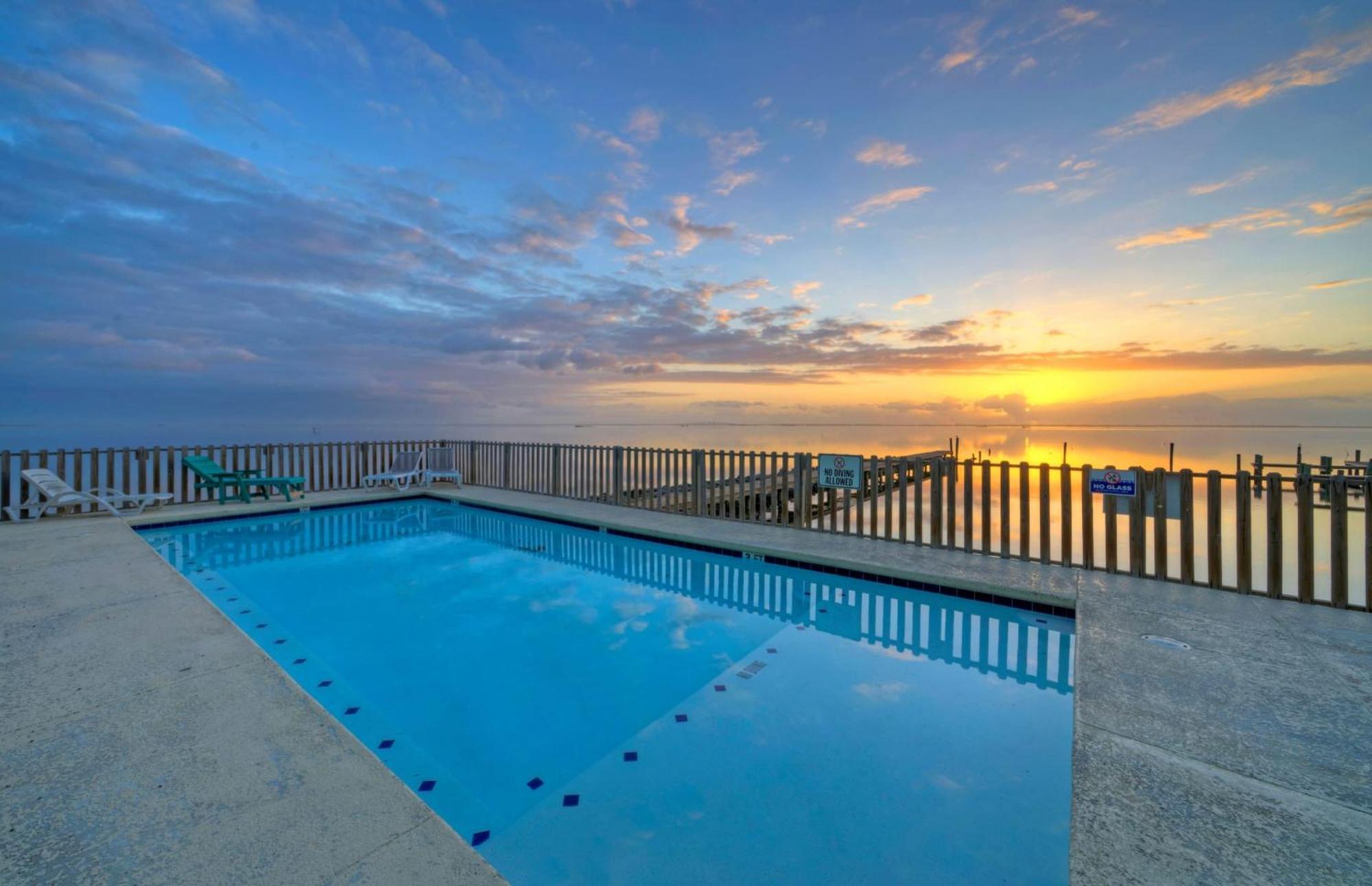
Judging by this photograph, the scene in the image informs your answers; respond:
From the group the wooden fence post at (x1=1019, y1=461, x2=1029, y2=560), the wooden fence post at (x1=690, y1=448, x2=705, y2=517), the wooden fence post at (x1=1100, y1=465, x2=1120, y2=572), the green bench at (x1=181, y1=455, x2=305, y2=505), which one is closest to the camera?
the wooden fence post at (x1=1100, y1=465, x2=1120, y2=572)

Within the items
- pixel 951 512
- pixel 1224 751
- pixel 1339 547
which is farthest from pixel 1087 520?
pixel 1224 751

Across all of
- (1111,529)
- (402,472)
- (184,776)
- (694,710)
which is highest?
(402,472)

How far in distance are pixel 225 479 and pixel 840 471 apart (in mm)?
10425

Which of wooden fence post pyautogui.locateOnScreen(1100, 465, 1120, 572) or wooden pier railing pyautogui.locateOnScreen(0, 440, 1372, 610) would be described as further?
wooden fence post pyautogui.locateOnScreen(1100, 465, 1120, 572)

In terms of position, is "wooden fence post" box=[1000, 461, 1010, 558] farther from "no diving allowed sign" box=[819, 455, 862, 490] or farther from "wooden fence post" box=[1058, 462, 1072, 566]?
"no diving allowed sign" box=[819, 455, 862, 490]

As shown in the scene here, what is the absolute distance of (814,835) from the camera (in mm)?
2232

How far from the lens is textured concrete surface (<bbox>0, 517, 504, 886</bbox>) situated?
158 cm

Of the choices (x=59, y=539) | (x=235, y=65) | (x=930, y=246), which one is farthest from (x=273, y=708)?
(x=930, y=246)

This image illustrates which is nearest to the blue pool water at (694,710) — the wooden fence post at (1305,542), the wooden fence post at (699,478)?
the wooden fence post at (1305,542)

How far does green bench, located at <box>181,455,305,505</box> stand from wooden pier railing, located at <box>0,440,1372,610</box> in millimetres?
237

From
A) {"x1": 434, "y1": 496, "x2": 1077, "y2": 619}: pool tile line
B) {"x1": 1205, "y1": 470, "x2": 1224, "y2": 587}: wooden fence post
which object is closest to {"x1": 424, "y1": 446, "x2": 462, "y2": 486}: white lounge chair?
{"x1": 434, "y1": 496, "x2": 1077, "y2": 619}: pool tile line

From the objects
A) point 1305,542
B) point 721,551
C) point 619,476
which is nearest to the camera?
point 1305,542

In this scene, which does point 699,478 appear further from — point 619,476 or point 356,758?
point 356,758

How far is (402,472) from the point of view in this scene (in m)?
12.0
